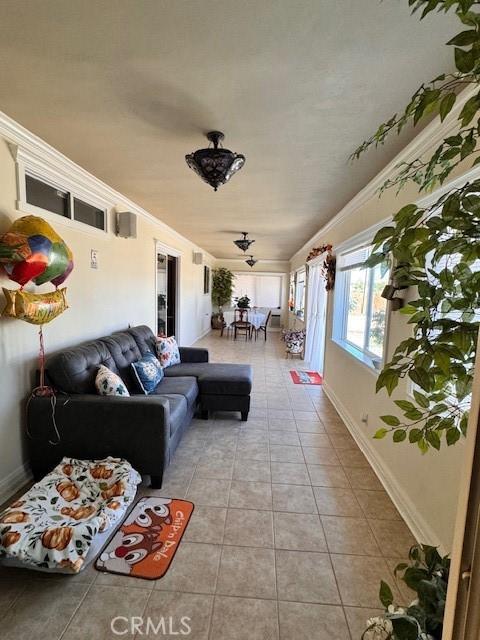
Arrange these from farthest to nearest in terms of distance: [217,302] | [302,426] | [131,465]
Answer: [217,302]
[302,426]
[131,465]

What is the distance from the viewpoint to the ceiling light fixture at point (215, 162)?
74.9 inches

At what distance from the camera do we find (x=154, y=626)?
4.55 ft

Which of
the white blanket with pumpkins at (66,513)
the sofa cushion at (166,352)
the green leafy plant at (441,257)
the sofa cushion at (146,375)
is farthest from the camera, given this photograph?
the sofa cushion at (166,352)

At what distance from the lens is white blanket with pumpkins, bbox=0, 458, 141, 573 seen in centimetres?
152

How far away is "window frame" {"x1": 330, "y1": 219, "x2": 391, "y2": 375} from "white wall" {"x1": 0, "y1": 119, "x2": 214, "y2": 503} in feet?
7.92

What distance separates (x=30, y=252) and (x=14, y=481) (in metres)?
1.51

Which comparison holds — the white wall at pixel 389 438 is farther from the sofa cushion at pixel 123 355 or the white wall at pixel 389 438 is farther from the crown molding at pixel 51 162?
the crown molding at pixel 51 162

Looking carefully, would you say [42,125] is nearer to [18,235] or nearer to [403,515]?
[18,235]

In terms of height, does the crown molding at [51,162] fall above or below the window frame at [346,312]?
above

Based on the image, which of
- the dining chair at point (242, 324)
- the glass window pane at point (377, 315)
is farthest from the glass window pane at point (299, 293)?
the glass window pane at point (377, 315)

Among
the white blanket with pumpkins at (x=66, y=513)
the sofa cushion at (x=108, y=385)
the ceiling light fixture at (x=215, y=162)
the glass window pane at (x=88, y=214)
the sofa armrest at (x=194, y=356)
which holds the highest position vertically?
the ceiling light fixture at (x=215, y=162)

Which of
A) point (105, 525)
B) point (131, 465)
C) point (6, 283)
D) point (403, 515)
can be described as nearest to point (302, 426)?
point (403, 515)

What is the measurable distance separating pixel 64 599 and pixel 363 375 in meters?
2.63

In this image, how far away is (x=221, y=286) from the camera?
408 inches
